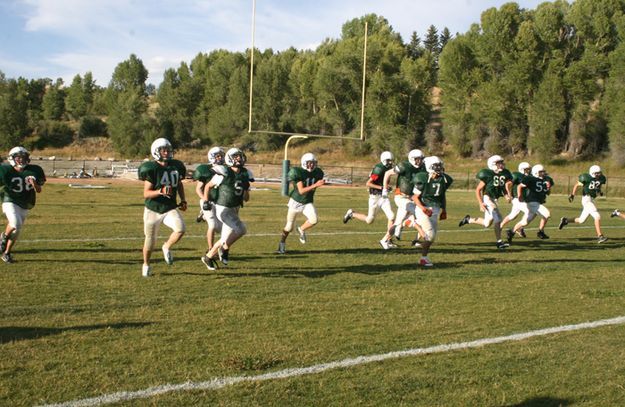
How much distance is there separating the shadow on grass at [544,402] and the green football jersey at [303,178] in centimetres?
757

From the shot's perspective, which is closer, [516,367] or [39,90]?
[516,367]

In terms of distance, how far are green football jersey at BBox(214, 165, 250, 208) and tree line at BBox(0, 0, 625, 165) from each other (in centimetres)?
5013

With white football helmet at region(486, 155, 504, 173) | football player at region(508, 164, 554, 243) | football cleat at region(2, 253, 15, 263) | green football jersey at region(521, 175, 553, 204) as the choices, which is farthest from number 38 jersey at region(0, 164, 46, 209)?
green football jersey at region(521, 175, 553, 204)

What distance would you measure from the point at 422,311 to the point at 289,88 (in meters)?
74.8

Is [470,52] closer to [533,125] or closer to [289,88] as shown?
[533,125]

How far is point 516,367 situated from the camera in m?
5.12

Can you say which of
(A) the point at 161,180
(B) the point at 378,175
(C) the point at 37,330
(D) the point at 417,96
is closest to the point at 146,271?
(A) the point at 161,180

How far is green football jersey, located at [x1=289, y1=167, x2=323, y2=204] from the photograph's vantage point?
11664mm

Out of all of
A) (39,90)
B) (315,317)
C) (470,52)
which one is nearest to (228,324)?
(315,317)

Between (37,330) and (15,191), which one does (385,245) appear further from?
(37,330)

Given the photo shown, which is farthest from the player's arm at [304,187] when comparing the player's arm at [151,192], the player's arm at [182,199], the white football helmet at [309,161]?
the player's arm at [151,192]

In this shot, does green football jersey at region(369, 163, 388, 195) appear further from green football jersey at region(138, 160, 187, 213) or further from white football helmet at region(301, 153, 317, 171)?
green football jersey at region(138, 160, 187, 213)

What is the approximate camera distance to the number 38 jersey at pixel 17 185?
9.52 m

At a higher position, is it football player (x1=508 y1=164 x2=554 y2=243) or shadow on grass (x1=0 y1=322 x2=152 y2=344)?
football player (x1=508 y1=164 x2=554 y2=243)
